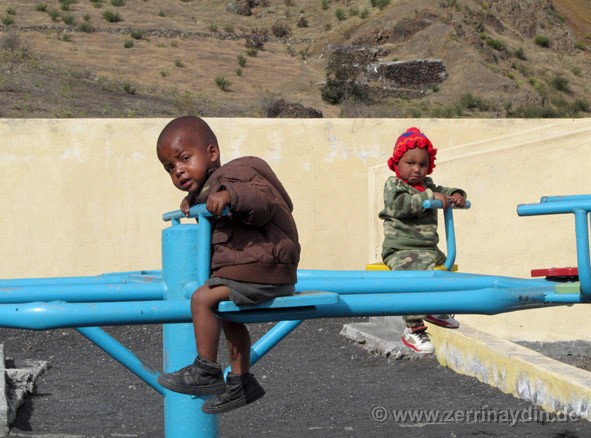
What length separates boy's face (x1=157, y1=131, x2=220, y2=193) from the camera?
2963mm

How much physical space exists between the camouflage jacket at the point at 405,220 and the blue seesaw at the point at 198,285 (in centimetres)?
115

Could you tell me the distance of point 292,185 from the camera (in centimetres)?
949

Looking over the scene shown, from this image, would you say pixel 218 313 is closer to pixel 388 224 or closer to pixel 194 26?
pixel 388 224

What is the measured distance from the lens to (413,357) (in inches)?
293

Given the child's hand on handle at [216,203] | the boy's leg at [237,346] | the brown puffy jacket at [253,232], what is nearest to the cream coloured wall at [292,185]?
the boy's leg at [237,346]

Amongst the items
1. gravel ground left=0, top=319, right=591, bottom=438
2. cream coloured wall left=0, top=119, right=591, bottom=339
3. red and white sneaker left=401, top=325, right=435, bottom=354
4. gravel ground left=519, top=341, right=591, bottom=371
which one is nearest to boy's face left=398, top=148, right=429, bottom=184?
red and white sneaker left=401, top=325, right=435, bottom=354

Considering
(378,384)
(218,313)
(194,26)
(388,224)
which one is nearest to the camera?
(218,313)

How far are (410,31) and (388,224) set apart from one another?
4019cm

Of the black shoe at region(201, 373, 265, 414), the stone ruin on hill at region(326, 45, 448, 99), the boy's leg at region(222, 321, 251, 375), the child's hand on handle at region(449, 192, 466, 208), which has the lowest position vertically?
the black shoe at region(201, 373, 265, 414)

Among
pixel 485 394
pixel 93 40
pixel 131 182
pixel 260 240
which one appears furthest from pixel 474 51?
pixel 260 240

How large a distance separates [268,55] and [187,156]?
4086cm

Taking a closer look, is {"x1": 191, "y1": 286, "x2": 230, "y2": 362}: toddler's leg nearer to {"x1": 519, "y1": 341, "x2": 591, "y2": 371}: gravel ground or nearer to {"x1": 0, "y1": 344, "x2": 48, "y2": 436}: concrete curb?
{"x1": 0, "y1": 344, "x2": 48, "y2": 436}: concrete curb

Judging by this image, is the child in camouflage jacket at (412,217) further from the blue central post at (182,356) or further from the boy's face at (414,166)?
the blue central post at (182,356)

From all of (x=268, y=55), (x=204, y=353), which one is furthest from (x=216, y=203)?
(x=268, y=55)
